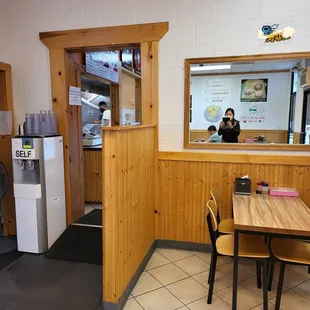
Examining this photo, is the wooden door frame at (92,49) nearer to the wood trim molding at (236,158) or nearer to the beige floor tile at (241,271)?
the wood trim molding at (236,158)

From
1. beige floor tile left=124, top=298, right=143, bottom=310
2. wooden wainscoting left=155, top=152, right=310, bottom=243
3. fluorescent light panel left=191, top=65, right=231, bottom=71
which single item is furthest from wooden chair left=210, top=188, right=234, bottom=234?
fluorescent light panel left=191, top=65, right=231, bottom=71

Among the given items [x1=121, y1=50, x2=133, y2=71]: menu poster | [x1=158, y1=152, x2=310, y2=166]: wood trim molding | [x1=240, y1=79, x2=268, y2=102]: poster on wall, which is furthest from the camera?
[x1=121, y1=50, x2=133, y2=71]: menu poster

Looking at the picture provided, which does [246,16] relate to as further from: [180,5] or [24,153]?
[24,153]

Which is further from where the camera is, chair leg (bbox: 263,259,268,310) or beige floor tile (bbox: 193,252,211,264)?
beige floor tile (bbox: 193,252,211,264)

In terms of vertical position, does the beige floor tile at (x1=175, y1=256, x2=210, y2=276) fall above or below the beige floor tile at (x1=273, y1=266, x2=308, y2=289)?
below

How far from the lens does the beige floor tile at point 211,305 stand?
2.20 metres

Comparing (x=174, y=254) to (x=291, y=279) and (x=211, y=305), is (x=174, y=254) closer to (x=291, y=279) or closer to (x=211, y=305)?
(x=211, y=305)

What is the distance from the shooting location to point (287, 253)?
2.10 metres

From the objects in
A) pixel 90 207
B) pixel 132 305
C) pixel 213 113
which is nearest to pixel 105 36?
pixel 213 113

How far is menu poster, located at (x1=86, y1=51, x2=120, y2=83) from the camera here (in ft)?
13.2

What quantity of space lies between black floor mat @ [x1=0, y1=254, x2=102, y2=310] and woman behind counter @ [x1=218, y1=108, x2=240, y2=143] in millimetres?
1950

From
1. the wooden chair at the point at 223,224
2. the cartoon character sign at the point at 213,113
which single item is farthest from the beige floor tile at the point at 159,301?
the cartoon character sign at the point at 213,113

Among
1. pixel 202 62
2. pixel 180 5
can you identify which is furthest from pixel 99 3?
pixel 202 62

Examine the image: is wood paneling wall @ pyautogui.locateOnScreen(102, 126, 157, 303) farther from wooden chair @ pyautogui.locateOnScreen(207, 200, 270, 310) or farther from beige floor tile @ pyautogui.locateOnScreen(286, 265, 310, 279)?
beige floor tile @ pyautogui.locateOnScreen(286, 265, 310, 279)
